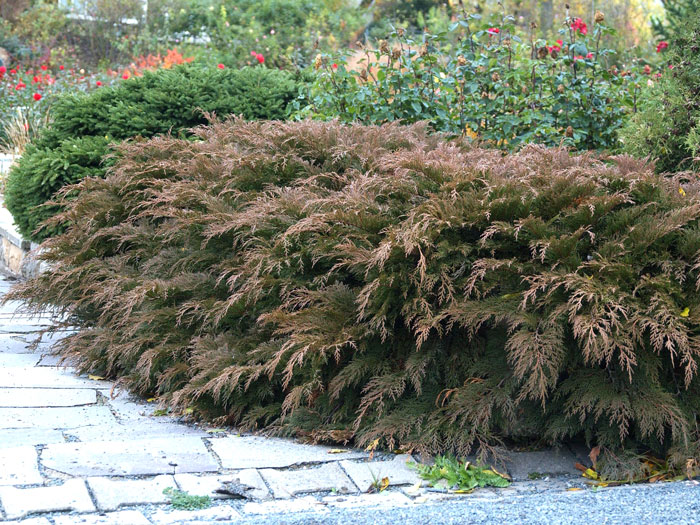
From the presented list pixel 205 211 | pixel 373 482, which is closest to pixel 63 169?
pixel 205 211

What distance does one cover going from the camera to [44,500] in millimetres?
2475

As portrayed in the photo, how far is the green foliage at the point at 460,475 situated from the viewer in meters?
2.83

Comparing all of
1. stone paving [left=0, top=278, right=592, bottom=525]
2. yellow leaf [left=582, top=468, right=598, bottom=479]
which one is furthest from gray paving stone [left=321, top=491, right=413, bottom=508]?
yellow leaf [left=582, top=468, right=598, bottom=479]

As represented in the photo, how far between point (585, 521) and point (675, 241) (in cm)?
122

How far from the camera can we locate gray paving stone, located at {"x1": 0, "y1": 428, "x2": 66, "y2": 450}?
3.05 metres

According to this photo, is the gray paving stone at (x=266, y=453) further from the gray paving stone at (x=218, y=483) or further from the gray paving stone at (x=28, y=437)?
the gray paving stone at (x=28, y=437)

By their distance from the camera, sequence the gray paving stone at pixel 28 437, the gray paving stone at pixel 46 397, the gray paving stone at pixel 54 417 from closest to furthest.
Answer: the gray paving stone at pixel 28 437
the gray paving stone at pixel 54 417
the gray paving stone at pixel 46 397

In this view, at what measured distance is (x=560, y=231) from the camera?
3.04 m

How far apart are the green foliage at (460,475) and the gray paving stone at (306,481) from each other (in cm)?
30

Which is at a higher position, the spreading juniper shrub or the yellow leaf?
the spreading juniper shrub

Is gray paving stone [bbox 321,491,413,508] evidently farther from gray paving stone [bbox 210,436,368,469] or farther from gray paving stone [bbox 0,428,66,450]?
gray paving stone [bbox 0,428,66,450]

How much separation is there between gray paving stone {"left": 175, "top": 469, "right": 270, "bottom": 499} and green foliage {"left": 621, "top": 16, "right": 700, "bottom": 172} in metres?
2.68

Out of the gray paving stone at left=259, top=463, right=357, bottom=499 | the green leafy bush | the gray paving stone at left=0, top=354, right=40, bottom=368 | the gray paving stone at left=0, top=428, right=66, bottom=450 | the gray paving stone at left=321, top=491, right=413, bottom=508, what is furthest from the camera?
the green leafy bush

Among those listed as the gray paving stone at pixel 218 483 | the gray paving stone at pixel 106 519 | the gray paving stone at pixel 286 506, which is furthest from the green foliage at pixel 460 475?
the gray paving stone at pixel 106 519
